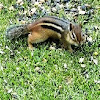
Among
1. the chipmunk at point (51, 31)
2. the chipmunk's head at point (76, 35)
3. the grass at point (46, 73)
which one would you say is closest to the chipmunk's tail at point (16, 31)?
the chipmunk at point (51, 31)

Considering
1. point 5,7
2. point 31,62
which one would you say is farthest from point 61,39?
point 5,7

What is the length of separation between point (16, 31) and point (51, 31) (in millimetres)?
622

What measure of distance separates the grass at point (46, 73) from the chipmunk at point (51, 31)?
159 millimetres

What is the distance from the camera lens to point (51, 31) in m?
5.21

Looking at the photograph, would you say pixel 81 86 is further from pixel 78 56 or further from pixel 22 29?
pixel 22 29

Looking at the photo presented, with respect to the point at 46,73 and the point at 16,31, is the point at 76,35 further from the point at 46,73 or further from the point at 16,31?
the point at 16,31

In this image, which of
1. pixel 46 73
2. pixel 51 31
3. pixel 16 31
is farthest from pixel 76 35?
pixel 16 31

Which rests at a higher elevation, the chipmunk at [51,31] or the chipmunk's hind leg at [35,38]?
the chipmunk at [51,31]

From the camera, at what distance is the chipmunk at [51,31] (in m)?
4.94

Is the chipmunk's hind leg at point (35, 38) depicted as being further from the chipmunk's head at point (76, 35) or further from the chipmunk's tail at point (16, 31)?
the chipmunk's head at point (76, 35)

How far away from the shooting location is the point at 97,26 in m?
5.77

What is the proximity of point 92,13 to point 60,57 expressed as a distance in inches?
55.8

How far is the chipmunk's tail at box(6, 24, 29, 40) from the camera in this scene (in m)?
5.34

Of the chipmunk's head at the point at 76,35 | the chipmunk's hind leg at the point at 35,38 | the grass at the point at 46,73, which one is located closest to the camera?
the grass at the point at 46,73
